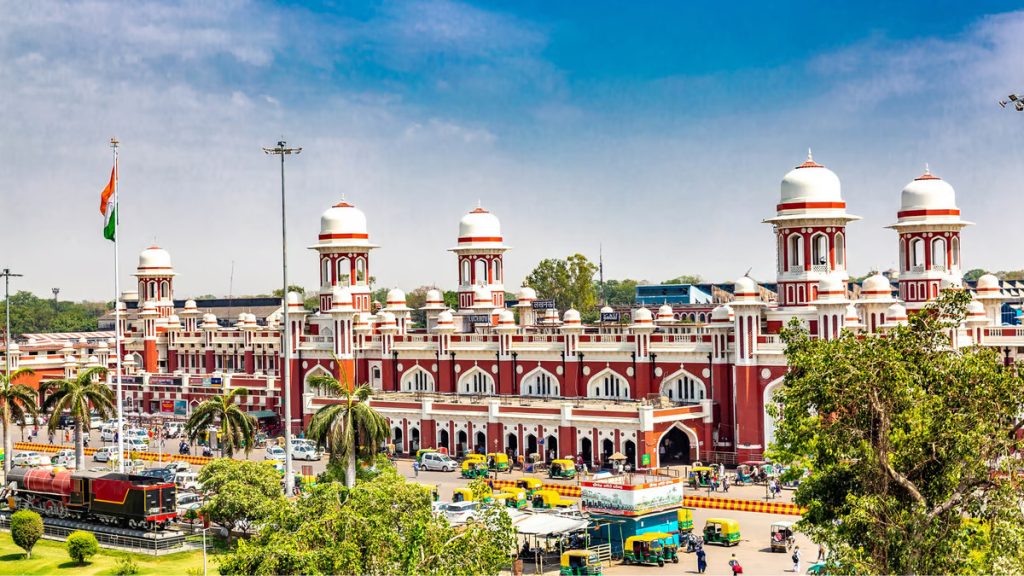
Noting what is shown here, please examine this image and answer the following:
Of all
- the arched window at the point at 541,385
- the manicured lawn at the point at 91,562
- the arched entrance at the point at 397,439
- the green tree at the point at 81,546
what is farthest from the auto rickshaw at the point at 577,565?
the arched entrance at the point at 397,439

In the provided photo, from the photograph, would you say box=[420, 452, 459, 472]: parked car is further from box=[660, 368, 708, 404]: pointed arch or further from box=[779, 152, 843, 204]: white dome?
box=[779, 152, 843, 204]: white dome

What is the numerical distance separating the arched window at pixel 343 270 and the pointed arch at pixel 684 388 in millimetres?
22777

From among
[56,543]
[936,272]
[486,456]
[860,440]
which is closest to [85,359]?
[486,456]

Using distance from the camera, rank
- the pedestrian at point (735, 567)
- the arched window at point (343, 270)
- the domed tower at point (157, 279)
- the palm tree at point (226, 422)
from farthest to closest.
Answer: the domed tower at point (157, 279) < the arched window at point (343, 270) < the palm tree at point (226, 422) < the pedestrian at point (735, 567)

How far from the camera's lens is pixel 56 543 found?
45.1 meters

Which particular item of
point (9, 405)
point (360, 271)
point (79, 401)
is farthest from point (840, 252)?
point (9, 405)

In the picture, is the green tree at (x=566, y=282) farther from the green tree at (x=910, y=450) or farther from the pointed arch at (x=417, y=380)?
the green tree at (x=910, y=450)

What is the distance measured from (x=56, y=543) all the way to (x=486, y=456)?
69.4 ft

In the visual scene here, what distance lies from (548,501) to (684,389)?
646 inches

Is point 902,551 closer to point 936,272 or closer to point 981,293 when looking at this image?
point 936,272

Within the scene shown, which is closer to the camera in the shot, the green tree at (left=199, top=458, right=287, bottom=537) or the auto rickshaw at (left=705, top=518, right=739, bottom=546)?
the green tree at (left=199, top=458, right=287, bottom=537)

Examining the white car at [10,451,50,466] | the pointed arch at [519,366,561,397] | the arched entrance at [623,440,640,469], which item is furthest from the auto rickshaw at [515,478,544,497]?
the white car at [10,451,50,466]

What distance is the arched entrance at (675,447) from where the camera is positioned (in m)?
60.5

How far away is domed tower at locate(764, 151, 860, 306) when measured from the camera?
196ft
